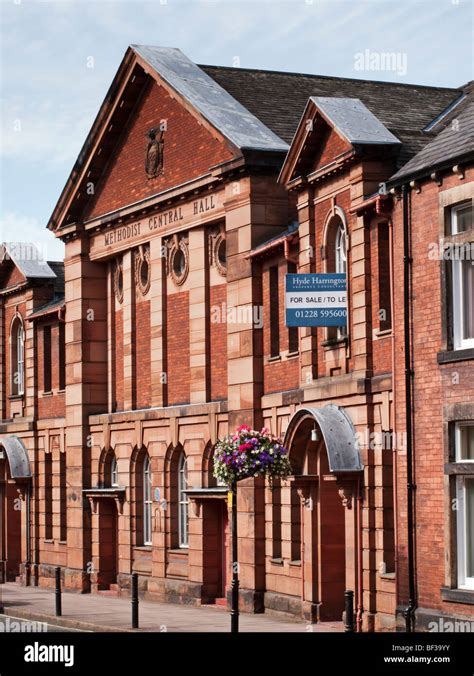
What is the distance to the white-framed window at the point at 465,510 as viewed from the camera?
2234 centimetres

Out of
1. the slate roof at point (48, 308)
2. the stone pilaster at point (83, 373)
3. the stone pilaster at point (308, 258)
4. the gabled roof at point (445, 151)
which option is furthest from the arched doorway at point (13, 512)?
the gabled roof at point (445, 151)

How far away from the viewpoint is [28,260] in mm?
45938

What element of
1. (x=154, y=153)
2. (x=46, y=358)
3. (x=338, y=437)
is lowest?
(x=338, y=437)

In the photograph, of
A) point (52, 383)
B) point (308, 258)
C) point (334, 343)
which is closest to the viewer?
point (334, 343)

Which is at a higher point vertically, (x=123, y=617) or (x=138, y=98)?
(x=138, y=98)

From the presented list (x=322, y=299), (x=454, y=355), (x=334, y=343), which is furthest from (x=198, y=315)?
(x=454, y=355)

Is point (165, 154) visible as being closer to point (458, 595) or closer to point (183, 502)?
point (183, 502)

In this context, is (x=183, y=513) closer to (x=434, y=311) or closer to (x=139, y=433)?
(x=139, y=433)

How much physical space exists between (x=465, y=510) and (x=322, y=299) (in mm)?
5361

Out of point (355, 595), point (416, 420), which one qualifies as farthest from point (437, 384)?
point (355, 595)

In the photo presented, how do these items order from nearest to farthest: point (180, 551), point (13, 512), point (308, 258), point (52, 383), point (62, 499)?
1. point (308, 258)
2. point (180, 551)
3. point (62, 499)
4. point (52, 383)
5. point (13, 512)

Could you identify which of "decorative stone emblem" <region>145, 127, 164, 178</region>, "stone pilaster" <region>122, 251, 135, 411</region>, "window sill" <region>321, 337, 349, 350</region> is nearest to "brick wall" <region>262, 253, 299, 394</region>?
"window sill" <region>321, 337, 349, 350</region>

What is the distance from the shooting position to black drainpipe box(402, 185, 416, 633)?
77.0 feet

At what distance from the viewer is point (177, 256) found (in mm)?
36031
